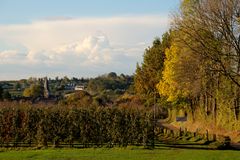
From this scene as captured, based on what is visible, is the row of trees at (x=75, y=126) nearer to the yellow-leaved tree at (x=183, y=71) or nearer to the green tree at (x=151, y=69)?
the yellow-leaved tree at (x=183, y=71)

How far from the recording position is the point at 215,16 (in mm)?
44375

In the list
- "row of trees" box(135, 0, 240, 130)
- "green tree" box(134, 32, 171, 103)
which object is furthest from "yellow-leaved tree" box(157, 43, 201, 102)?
"green tree" box(134, 32, 171, 103)

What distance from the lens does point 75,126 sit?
34531 millimetres

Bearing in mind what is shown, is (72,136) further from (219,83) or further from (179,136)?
(219,83)

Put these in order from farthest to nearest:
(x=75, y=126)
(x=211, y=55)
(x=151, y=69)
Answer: (x=151, y=69) < (x=211, y=55) < (x=75, y=126)

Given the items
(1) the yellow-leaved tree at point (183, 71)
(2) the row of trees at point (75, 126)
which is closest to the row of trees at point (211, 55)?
(1) the yellow-leaved tree at point (183, 71)

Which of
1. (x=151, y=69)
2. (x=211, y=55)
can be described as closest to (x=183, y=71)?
(x=211, y=55)

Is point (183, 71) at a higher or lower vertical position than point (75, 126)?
higher

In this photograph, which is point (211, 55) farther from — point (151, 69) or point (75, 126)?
point (151, 69)

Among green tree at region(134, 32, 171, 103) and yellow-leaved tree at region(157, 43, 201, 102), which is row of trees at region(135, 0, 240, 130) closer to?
yellow-leaved tree at region(157, 43, 201, 102)

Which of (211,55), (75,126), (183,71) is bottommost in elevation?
(75,126)

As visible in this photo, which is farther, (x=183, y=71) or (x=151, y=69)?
(x=151, y=69)

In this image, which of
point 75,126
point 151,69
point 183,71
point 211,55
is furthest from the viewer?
point 151,69

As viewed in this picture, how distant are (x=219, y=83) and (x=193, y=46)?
264 inches
